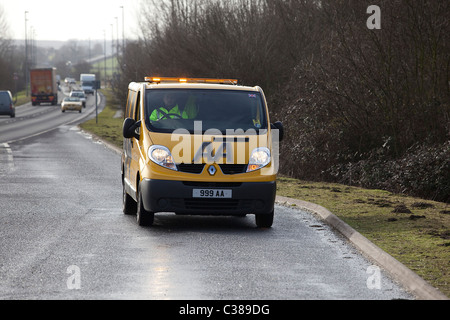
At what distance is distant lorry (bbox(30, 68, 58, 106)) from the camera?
90750mm

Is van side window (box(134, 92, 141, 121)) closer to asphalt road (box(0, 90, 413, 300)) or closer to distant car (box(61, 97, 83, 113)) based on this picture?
asphalt road (box(0, 90, 413, 300))

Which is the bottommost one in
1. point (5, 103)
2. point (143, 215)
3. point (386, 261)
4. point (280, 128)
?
point (5, 103)

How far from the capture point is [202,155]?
11906 mm

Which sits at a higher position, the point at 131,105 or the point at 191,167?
the point at 131,105

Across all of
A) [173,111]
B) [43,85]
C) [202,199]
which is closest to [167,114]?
[173,111]

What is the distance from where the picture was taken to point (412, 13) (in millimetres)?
20016

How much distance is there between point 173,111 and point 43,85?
3290 inches

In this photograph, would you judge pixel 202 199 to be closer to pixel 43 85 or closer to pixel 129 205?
pixel 129 205

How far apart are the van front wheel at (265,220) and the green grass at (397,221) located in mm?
1105

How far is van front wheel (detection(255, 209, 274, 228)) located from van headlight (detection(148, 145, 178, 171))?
1.43 meters

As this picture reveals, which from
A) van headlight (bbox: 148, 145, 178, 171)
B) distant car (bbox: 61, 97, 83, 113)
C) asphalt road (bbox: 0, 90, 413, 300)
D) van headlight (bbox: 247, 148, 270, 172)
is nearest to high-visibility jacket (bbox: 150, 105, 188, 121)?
van headlight (bbox: 148, 145, 178, 171)
